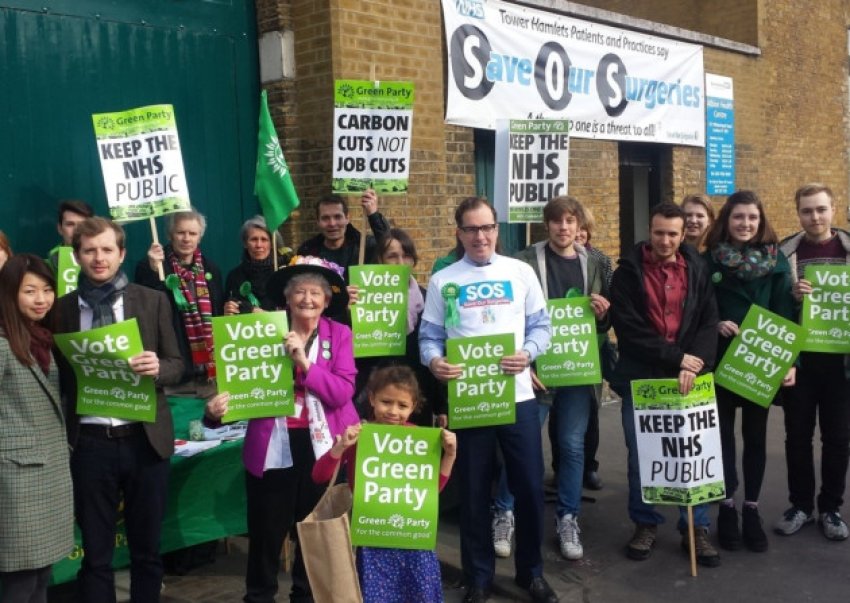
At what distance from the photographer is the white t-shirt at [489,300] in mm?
4016

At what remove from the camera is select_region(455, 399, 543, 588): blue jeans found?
4.07 meters

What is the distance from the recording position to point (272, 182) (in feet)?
16.9

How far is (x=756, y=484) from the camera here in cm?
484

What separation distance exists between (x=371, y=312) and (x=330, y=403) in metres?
1.03

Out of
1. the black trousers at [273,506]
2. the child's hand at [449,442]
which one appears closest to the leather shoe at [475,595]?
the black trousers at [273,506]

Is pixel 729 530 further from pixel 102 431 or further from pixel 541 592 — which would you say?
pixel 102 431

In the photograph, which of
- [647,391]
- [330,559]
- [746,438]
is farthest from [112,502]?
[746,438]

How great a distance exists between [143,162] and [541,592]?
3267 mm

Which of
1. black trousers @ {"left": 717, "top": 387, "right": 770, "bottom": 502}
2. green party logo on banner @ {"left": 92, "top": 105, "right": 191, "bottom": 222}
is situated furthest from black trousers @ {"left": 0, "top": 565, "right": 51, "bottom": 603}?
black trousers @ {"left": 717, "top": 387, "right": 770, "bottom": 502}

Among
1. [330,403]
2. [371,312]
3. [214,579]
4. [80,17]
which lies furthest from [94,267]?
[80,17]

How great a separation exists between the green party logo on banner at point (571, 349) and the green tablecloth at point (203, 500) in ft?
5.92

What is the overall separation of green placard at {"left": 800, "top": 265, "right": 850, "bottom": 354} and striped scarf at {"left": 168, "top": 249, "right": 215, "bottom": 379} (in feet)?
11.4

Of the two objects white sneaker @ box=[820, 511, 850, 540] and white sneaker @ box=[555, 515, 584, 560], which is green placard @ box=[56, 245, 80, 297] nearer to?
white sneaker @ box=[555, 515, 584, 560]

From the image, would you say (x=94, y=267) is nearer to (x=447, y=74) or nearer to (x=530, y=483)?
(x=530, y=483)
